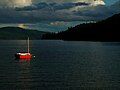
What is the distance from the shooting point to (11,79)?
108 meters

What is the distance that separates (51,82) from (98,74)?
24.8 metres

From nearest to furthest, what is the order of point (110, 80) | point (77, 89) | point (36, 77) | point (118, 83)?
point (77, 89) < point (118, 83) < point (110, 80) < point (36, 77)

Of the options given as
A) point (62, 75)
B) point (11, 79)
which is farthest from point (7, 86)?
point (62, 75)

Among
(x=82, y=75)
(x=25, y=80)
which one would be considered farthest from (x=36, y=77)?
(x=82, y=75)

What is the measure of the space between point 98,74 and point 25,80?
2640cm

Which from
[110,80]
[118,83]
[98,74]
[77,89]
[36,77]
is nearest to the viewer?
[77,89]

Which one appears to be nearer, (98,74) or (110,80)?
(110,80)

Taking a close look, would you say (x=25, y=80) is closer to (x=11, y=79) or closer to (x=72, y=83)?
(x=11, y=79)

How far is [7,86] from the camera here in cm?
9394

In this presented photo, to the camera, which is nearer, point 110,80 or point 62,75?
point 110,80

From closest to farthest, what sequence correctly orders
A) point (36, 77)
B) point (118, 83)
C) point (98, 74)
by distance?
point (118, 83), point (36, 77), point (98, 74)

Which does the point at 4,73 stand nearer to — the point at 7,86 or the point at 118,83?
the point at 7,86

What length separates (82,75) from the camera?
118 m

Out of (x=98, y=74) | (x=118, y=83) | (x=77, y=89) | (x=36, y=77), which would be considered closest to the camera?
(x=77, y=89)
